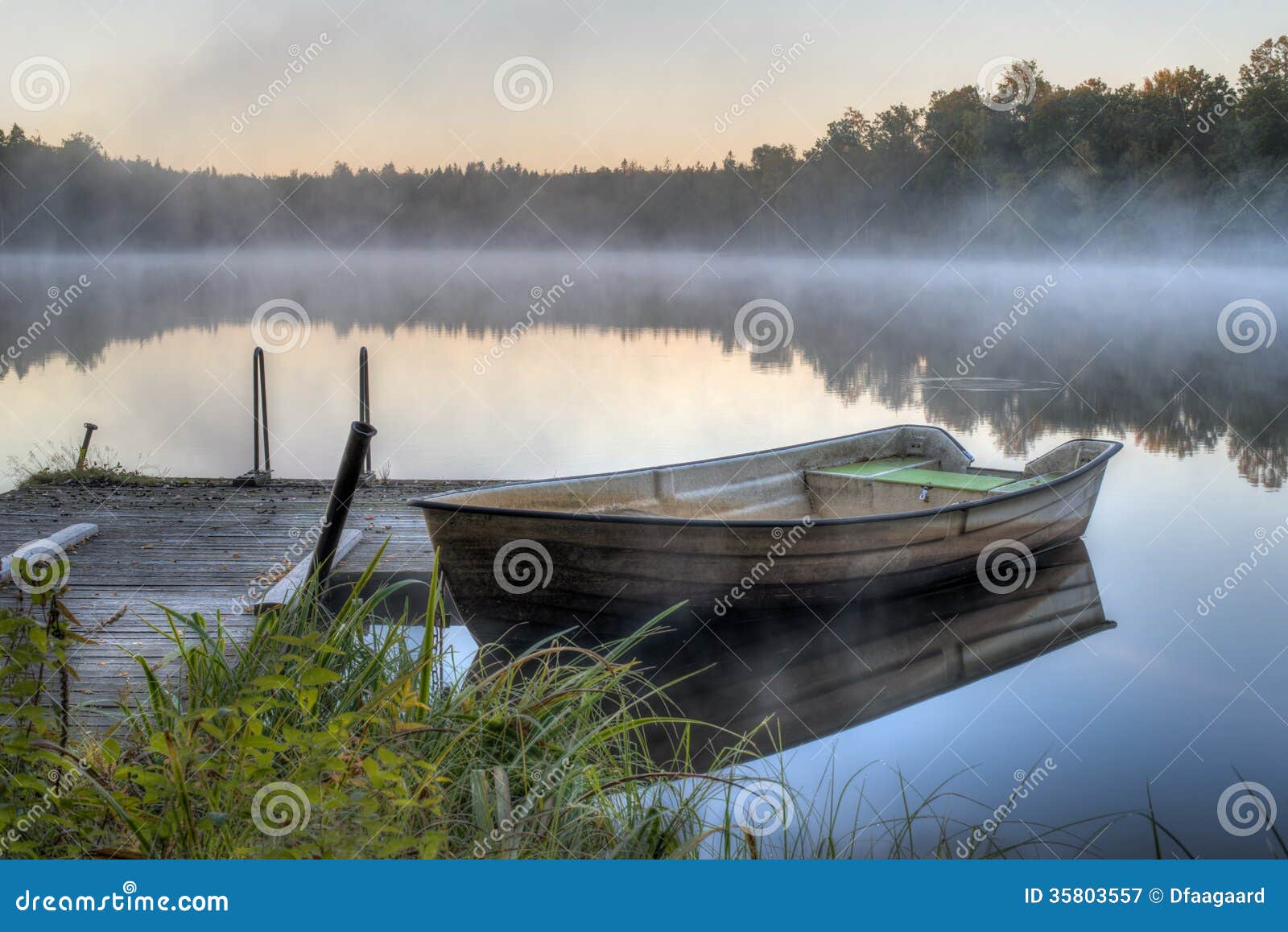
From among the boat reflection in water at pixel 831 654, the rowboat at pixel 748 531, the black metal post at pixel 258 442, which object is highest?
the black metal post at pixel 258 442

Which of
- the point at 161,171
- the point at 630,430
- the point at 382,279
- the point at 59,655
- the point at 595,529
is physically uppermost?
the point at 161,171

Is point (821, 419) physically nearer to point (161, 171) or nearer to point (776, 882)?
point (776, 882)

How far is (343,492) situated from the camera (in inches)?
174

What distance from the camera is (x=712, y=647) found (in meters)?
7.42

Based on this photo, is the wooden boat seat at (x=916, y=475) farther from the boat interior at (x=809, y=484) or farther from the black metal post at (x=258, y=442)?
the black metal post at (x=258, y=442)

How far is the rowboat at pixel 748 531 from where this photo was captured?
6523 mm

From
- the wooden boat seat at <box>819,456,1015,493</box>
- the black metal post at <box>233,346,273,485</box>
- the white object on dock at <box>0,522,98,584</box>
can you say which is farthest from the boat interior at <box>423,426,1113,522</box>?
the black metal post at <box>233,346,273,485</box>

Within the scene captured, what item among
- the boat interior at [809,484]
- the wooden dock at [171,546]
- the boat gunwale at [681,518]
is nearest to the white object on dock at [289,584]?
the wooden dock at [171,546]

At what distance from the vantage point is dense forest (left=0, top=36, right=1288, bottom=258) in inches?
2379

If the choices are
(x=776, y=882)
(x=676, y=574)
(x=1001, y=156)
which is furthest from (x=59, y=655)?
(x=1001, y=156)

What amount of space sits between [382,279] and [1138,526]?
200 ft

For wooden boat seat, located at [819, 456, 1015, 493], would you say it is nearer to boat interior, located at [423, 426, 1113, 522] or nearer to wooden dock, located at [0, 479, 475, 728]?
boat interior, located at [423, 426, 1113, 522]

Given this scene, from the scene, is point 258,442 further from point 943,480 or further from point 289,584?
point 943,480

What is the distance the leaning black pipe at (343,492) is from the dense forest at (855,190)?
4329 centimetres
